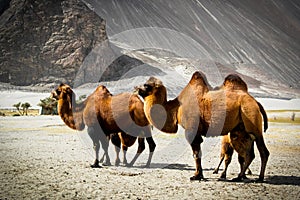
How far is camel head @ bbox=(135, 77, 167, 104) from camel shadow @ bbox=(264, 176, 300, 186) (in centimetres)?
290

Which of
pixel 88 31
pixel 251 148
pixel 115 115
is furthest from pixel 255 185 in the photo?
pixel 88 31

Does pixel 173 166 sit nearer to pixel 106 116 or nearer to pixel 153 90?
pixel 106 116

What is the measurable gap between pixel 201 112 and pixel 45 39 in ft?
376

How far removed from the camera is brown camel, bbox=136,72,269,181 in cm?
716

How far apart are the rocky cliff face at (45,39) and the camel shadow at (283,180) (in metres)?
98.2

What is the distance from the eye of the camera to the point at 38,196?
6.21 m

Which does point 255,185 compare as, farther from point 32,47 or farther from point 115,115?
point 32,47

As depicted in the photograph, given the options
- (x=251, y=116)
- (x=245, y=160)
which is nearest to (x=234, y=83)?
(x=251, y=116)

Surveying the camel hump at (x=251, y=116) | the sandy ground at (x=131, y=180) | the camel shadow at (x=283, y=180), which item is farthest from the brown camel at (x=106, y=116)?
the camel shadow at (x=283, y=180)

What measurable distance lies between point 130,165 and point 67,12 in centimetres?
11609

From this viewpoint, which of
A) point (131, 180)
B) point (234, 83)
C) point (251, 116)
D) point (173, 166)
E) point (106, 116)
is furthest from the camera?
point (173, 166)

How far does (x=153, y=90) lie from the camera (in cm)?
780

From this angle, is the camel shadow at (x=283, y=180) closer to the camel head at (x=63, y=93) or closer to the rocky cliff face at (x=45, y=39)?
the camel head at (x=63, y=93)

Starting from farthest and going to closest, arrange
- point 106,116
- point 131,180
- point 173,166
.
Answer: point 173,166, point 106,116, point 131,180
